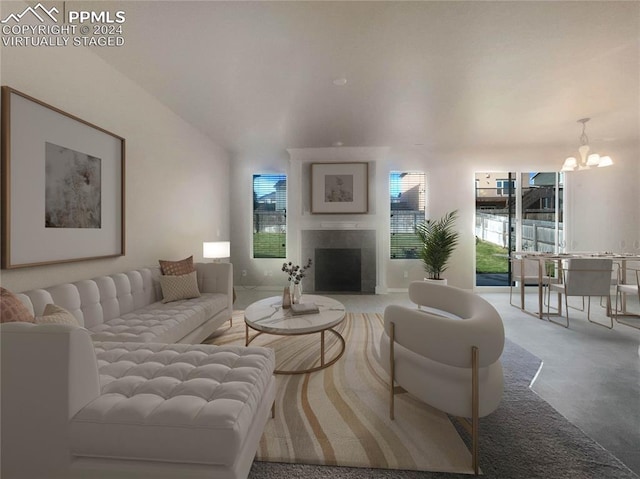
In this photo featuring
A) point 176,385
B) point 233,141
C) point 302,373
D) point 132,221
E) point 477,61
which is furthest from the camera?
point 233,141

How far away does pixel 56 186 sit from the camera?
202 centimetres

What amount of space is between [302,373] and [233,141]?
3978 millimetres

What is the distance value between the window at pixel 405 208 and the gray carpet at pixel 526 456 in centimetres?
361

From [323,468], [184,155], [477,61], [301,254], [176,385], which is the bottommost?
[323,468]

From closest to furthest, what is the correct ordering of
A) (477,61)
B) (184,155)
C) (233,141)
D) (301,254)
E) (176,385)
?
(176,385) < (477,61) < (184,155) < (233,141) < (301,254)

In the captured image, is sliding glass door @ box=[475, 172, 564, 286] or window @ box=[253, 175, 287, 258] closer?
sliding glass door @ box=[475, 172, 564, 286]

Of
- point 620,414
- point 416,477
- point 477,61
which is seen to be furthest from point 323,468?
point 477,61

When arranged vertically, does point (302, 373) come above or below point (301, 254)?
below

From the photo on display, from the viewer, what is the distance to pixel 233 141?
4.66 m

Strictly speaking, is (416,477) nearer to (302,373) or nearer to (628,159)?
(302,373)

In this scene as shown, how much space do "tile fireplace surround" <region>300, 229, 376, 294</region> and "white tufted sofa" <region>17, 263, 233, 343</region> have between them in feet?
7.46

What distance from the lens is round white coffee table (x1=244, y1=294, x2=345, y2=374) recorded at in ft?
6.64

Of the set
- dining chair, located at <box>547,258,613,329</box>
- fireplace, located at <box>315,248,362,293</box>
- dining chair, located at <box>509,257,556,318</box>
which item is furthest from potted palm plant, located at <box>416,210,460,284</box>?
dining chair, located at <box>547,258,613,329</box>

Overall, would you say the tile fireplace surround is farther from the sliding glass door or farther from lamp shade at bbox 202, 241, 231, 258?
the sliding glass door
